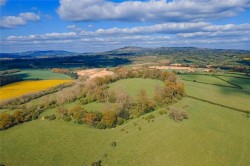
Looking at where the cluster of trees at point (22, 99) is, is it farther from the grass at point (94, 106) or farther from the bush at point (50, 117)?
the grass at point (94, 106)

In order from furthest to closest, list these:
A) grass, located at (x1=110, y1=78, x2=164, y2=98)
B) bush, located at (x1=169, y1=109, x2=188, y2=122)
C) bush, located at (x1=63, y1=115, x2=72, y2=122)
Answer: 1. grass, located at (x1=110, y1=78, x2=164, y2=98)
2. bush, located at (x1=63, y1=115, x2=72, y2=122)
3. bush, located at (x1=169, y1=109, x2=188, y2=122)

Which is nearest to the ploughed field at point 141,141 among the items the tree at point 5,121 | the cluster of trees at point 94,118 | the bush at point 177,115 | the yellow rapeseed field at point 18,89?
the bush at point 177,115

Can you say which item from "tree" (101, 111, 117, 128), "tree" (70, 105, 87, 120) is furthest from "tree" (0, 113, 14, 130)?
"tree" (101, 111, 117, 128)

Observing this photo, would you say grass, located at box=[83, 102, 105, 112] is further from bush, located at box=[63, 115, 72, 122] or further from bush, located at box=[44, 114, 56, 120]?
bush, located at box=[44, 114, 56, 120]

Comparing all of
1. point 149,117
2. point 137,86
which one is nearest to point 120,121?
point 149,117

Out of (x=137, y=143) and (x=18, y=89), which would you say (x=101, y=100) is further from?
(x=18, y=89)
